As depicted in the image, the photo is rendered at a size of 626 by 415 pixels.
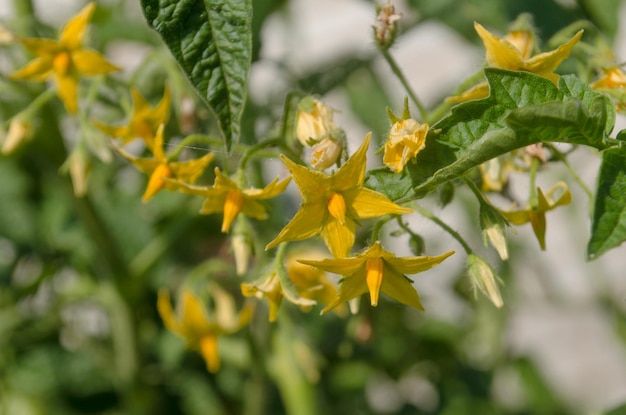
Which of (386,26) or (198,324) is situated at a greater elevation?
(386,26)

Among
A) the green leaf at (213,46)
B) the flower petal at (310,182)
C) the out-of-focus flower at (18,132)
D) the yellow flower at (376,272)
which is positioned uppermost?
the green leaf at (213,46)

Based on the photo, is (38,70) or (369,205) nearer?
(369,205)

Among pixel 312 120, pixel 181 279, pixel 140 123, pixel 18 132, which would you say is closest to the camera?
pixel 312 120

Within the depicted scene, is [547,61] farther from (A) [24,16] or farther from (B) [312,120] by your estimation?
(A) [24,16]

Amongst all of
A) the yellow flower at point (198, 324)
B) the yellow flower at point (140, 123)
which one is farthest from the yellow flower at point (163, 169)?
the yellow flower at point (198, 324)

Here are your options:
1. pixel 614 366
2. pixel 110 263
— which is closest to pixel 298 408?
pixel 110 263

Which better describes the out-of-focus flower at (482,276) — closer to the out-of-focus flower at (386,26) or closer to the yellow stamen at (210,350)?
the out-of-focus flower at (386,26)

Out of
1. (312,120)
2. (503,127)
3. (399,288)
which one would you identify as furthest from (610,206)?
(312,120)
